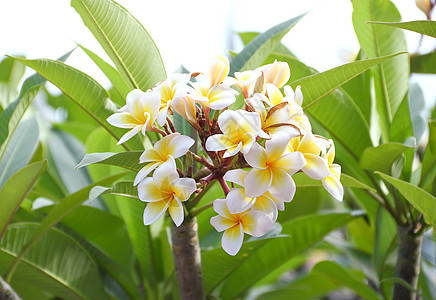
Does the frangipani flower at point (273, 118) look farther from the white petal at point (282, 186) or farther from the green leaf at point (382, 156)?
the green leaf at point (382, 156)

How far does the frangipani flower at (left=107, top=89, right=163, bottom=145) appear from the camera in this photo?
0.51 metres

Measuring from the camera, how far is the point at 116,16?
611 millimetres

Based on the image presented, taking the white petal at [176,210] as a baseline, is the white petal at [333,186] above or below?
below

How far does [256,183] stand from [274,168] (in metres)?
0.03

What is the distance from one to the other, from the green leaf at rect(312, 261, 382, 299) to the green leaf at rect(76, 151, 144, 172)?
52cm

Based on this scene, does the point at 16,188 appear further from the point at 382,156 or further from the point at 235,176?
the point at 382,156

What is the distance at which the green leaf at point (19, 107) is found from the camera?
690mm

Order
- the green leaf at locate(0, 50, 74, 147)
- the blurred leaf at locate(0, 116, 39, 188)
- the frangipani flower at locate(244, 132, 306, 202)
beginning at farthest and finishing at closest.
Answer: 1. the blurred leaf at locate(0, 116, 39, 188)
2. the green leaf at locate(0, 50, 74, 147)
3. the frangipani flower at locate(244, 132, 306, 202)

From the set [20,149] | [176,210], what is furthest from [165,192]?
[20,149]

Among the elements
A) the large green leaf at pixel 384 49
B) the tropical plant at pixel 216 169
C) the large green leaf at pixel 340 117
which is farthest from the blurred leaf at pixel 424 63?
the large green leaf at pixel 340 117

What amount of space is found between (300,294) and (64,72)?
747 millimetres

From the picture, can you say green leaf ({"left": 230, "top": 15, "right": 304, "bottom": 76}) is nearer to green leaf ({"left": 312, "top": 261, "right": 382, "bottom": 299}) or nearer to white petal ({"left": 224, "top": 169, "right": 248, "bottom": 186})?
white petal ({"left": 224, "top": 169, "right": 248, "bottom": 186})

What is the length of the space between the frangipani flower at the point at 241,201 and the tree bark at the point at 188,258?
6.3 inches

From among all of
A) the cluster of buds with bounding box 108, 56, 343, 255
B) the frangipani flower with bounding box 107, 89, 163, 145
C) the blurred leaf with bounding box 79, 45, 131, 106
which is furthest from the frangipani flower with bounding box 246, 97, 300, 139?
the blurred leaf with bounding box 79, 45, 131, 106
